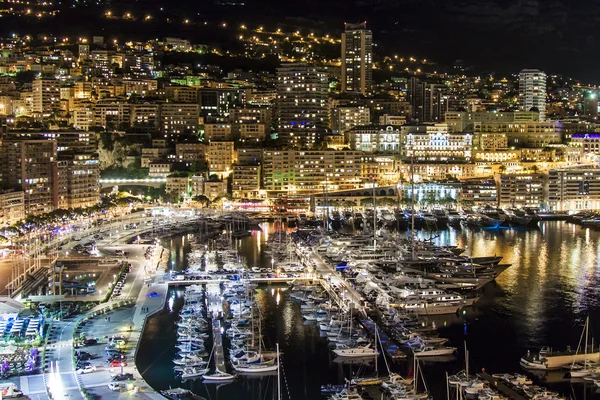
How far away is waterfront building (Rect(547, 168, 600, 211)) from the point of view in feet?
144

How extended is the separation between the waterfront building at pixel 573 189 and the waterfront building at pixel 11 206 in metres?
26.2

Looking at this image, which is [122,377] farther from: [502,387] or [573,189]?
[573,189]

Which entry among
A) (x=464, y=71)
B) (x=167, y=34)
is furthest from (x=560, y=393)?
(x=464, y=71)

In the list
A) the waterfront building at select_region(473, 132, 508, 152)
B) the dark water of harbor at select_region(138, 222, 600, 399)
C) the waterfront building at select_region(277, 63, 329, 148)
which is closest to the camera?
the dark water of harbor at select_region(138, 222, 600, 399)

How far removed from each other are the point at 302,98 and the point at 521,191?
15.2 metres

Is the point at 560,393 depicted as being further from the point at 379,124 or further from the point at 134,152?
the point at 379,124

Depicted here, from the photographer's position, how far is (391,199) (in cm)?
4375

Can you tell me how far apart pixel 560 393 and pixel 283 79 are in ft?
128

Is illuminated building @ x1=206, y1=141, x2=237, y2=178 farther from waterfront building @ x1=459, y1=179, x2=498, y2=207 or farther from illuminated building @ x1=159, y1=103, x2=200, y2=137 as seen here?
waterfront building @ x1=459, y1=179, x2=498, y2=207

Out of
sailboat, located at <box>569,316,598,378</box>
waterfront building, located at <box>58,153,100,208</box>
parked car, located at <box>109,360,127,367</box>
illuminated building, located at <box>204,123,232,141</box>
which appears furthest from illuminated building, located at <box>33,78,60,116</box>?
sailboat, located at <box>569,316,598,378</box>

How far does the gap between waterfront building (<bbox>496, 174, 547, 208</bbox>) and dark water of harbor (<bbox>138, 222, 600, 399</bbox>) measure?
12.8 metres

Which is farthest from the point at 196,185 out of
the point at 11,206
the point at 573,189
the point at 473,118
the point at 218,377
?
the point at 218,377

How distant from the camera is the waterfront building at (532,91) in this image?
62531 millimetres

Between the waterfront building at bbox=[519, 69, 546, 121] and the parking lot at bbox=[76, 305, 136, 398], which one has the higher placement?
the waterfront building at bbox=[519, 69, 546, 121]
